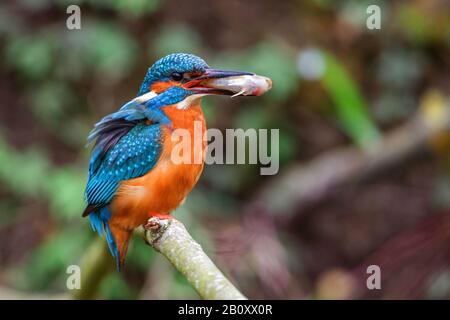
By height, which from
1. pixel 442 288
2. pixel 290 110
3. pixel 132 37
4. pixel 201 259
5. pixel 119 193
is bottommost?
pixel 442 288

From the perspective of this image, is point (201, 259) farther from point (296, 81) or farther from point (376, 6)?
point (376, 6)

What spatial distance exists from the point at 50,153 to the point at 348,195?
75.5 inches

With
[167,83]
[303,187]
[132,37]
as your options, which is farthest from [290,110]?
[167,83]

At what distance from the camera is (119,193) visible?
1905 millimetres

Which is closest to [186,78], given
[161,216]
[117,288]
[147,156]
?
[147,156]

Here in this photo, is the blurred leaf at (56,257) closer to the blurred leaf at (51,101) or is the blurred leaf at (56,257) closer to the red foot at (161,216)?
the blurred leaf at (51,101)

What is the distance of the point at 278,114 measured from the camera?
4.39 m

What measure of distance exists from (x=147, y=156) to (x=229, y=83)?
38cm

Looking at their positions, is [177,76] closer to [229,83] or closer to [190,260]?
[229,83]

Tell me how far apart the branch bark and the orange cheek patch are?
1.23ft

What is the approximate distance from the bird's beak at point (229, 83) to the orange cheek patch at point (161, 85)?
50 millimetres

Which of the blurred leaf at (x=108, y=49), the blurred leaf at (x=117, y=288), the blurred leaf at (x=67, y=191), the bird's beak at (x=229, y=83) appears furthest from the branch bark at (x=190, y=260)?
the blurred leaf at (x=108, y=49)

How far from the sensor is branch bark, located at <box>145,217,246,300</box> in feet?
4.45

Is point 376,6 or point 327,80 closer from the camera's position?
point 327,80
